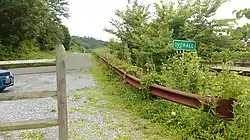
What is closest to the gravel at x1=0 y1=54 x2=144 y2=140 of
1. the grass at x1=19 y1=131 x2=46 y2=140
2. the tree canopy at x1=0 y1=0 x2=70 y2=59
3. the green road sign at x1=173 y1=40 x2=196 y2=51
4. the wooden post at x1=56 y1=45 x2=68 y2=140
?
the grass at x1=19 y1=131 x2=46 y2=140

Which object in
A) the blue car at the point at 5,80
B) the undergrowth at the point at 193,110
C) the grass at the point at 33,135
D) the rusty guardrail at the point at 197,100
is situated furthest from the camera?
the blue car at the point at 5,80

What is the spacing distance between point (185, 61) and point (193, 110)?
150 centimetres

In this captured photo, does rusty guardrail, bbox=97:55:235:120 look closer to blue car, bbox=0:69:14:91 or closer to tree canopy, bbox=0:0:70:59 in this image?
blue car, bbox=0:69:14:91

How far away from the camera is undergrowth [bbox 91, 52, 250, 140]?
3.49 metres

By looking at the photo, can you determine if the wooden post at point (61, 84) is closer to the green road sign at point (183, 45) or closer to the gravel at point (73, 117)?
the gravel at point (73, 117)

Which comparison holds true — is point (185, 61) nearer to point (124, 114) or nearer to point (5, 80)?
point (124, 114)

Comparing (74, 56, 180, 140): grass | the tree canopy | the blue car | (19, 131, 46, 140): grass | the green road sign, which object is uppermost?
the tree canopy

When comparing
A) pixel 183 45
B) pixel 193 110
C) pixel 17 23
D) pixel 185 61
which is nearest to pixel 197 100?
pixel 193 110

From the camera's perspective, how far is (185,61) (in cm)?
589

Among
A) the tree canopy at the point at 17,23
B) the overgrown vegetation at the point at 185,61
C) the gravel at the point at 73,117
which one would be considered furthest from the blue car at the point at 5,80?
the tree canopy at the point at 17,23

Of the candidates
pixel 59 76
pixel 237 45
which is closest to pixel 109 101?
pixel 59 76

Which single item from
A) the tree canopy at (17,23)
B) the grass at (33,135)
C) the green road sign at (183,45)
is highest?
the tree canopy at (17,23)

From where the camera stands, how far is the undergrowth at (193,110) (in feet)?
11.5

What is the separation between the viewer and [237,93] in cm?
367
